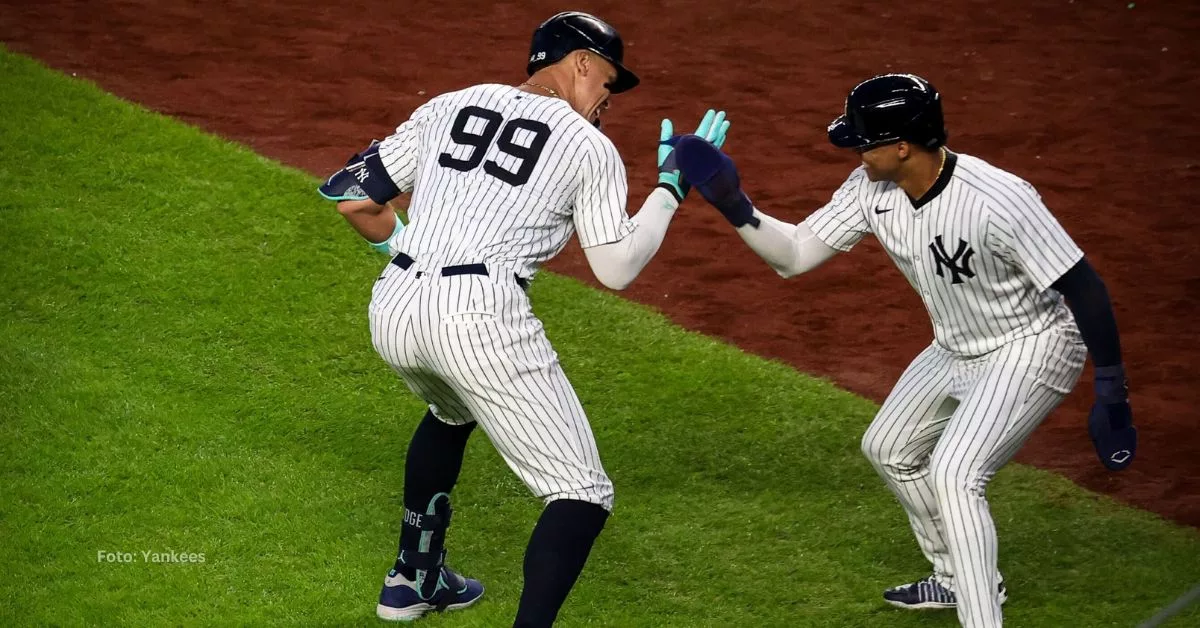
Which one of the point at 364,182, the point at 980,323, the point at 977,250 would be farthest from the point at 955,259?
the point at 364,182

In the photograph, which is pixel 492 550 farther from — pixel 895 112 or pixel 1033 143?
pixel 1033 143

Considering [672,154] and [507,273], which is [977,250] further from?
[507,273]

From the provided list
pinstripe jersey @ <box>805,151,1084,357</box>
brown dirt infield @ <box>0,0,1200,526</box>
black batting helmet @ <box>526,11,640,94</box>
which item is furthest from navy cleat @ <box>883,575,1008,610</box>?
black batting helmet @ <box>526,11,640,94</box>

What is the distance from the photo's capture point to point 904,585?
444 centimetres

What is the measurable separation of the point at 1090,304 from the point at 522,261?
4.82 ft

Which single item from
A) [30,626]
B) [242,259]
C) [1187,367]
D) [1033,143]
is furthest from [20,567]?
[1033,143]

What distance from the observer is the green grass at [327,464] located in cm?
441

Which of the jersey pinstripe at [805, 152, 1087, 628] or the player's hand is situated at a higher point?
the player's hand

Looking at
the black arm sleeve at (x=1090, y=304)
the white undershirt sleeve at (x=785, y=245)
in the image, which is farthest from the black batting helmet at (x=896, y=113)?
the black arm sleeve at (x=1090, y=304)

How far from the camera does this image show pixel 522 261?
374cm

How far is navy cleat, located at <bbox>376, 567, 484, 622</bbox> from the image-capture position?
4254 millimetres

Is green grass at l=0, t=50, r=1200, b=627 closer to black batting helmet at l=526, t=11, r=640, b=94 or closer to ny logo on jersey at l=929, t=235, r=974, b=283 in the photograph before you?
ny logo on jersey at l=929, t=235, r=974, b=283

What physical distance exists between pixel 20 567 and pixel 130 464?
0.70 meters

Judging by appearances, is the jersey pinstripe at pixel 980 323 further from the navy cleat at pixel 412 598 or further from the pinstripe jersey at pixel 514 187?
the navy cleat at pixel 412 598
